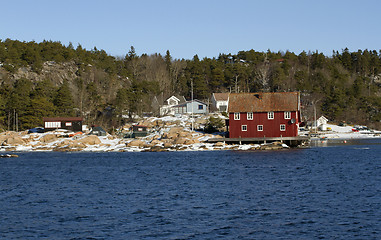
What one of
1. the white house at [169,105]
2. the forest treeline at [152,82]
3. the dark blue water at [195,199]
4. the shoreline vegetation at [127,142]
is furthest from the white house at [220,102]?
the dark blue water at [195,199]

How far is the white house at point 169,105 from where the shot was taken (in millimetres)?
103000

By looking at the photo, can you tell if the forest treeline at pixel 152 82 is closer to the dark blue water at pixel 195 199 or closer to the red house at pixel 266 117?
the red house at pixel 266 117

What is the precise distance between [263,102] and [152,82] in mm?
49786

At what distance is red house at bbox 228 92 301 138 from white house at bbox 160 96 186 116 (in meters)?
37.0

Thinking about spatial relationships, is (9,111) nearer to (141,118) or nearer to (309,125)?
(141,118)

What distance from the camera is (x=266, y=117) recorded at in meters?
65.4

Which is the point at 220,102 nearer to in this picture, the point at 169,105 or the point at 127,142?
the point at 169,105

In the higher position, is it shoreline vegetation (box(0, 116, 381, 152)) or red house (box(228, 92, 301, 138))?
red house (box(228, 92, 301, 138))

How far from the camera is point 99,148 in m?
69.0

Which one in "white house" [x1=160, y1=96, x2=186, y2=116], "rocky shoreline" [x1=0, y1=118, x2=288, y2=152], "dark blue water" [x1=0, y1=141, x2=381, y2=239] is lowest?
"dark blue water" [x1=0, y1=141, x2=381, y2=239]

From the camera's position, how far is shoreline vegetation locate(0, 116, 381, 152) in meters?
65.0

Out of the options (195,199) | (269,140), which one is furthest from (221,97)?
(195,199)

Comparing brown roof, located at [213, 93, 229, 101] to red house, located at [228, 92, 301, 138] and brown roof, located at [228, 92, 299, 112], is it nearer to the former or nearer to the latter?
brown roof, located at [228, 92, 299, 112]

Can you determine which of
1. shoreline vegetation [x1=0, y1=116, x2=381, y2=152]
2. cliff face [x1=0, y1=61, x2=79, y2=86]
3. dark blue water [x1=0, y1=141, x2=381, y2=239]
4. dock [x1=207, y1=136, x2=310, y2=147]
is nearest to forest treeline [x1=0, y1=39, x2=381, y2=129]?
cliff face [x1=0, y1=61, x2=79, y2=86]
